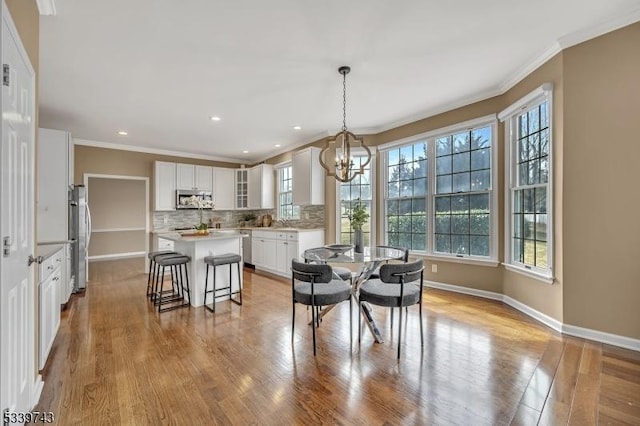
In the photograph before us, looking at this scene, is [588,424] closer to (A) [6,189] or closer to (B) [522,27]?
(B) [522,27]

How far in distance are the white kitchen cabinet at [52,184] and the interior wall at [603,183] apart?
578cm

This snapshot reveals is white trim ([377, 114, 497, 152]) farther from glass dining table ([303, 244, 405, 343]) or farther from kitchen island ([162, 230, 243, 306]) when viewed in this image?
kitchen island ([162, 230, 243, 306])

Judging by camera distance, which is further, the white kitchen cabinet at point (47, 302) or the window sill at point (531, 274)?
the window sill at point (531, 274)

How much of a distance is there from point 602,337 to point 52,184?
6.24 meters

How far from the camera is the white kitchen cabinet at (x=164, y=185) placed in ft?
20.6

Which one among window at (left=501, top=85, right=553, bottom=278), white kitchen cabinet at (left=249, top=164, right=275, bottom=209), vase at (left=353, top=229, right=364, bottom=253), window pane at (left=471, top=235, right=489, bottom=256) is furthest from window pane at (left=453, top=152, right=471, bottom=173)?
white kitchen cabinet at (left=249, top=164, right=275, bottom=209)

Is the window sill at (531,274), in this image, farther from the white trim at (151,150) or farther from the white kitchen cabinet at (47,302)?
the white trim at (151,150)

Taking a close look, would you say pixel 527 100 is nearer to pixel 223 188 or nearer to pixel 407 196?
pixel 407 196

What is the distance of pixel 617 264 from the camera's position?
2.53 metres

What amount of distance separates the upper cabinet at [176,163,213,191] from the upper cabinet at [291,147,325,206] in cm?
249

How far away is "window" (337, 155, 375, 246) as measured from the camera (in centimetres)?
511

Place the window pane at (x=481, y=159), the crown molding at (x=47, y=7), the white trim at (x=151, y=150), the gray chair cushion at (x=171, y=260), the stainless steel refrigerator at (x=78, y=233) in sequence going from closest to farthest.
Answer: the crown molding at (x=47, y=7)
the gray chair cushion at (x=171, y=260)
the window pane at (x=481, y=159)
the stainless steel refrigerator at (x=78, y=233)
the white trim at (x=151, y=150)

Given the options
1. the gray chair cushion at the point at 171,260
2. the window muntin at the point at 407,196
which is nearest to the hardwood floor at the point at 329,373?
the gray chair cushion at the point at 171,260

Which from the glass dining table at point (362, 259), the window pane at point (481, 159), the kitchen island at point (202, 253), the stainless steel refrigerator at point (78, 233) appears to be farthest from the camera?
the stainless steel refrigerator at point (78, 233)
